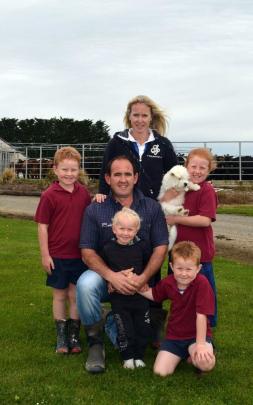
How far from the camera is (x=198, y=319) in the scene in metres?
4.93

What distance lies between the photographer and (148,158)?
5.95m

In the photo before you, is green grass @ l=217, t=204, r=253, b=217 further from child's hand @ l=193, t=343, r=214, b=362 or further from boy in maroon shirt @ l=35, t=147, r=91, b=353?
child's hand @ l=193, t=343, r=214, b=362

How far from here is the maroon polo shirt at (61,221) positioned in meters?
5.57

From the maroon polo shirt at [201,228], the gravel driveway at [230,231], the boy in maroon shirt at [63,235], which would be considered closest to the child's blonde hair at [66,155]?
the boy in maroon shirt at [63,235]

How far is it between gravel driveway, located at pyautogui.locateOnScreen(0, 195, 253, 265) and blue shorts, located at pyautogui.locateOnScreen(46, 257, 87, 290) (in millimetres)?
6087

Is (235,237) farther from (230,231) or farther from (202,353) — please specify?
(202,353)

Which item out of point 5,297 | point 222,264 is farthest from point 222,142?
point 5,297

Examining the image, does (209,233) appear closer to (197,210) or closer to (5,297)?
(197,210)

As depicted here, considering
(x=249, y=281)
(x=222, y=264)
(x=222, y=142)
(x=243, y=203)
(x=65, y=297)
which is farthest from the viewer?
(x=222, y=142)

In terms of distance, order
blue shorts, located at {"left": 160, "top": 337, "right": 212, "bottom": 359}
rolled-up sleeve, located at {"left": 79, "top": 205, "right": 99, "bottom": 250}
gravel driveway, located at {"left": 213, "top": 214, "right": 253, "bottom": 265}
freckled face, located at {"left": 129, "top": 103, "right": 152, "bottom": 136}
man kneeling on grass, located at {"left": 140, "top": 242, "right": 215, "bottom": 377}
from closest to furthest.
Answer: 1. man kneeling on grass, located at {"left": 140, "top": 242, "right": 215, "bottom": 377}
2. blue shorts, located at {"left": 160, "top": 337, "right": 212, "bottom": 359}
3. rolled-up sleeve, located at {"left": 79, "top": 205, "right": 99, "bottom": 250}
4. freckled face, located at {"left": 129, "top": 103, "right": 152, "bottom": 136}
5. gravel driveway, located at {"left": 213, "top": 214, "right": 253, "bottom": 265}

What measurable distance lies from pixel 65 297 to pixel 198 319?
1.47 meters

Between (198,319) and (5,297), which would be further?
(5,297)

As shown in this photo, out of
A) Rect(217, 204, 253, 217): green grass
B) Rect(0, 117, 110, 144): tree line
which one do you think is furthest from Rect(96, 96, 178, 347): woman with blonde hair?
Rect(0, 117, 110, 144): tree line

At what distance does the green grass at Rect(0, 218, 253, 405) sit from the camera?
14.8 feet
